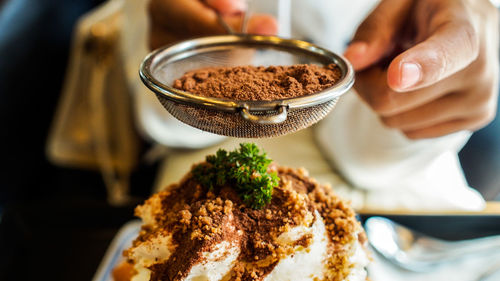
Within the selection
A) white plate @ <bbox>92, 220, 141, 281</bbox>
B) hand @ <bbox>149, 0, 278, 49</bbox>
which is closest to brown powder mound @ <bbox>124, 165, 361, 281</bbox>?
white plate @ <bbox>92, 220, 141, 281</bbox>

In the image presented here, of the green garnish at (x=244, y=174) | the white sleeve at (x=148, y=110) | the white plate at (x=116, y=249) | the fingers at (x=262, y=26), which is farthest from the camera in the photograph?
the white sleeve at (x=148, y=110)

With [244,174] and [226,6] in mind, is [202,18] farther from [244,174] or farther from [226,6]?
[244,174]

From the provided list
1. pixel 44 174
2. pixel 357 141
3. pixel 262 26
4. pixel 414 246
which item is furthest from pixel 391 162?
pixel 44 174

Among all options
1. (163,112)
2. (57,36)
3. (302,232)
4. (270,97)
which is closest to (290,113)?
(270,97)

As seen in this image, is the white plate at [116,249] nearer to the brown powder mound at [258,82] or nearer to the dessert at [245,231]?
the dessert at [245,231]

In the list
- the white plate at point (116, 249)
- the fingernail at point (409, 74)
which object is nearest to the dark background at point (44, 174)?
the white plate at point (116, 249)

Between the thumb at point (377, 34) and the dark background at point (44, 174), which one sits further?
the dark background at point (44, 174)
